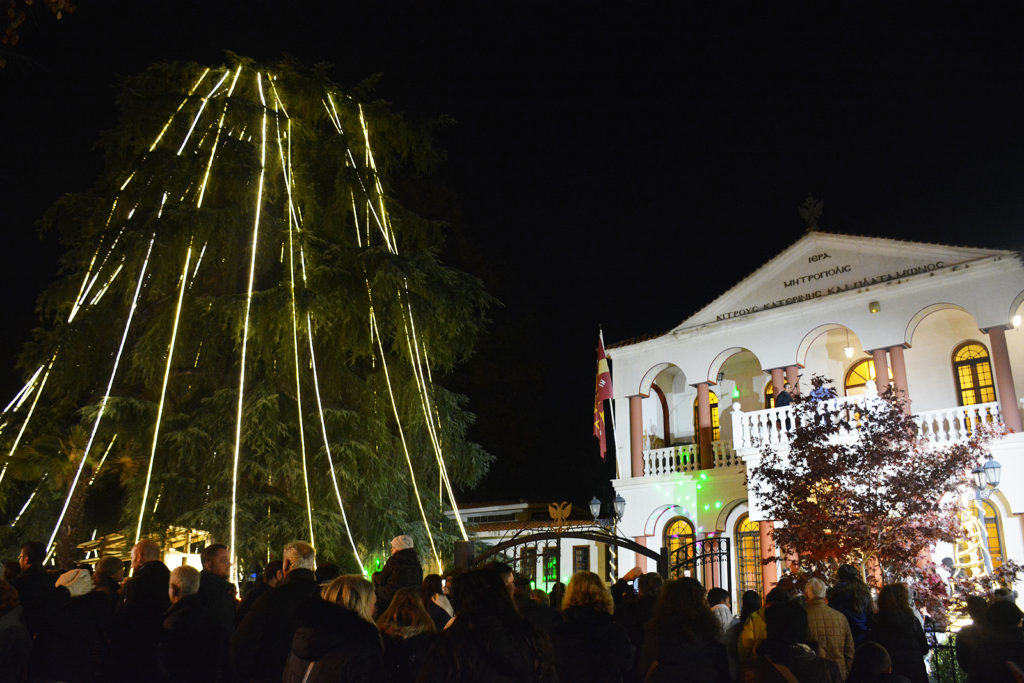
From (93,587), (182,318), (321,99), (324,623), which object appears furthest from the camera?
(321,99)

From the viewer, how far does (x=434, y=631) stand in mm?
4723

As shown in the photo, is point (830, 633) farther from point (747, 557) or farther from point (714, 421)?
point (714, 421)

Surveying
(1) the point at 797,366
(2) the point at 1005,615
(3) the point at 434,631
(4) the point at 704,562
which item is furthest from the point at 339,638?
(1) the point at 797,366

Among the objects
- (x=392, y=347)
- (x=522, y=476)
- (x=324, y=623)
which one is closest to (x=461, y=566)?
(x=324, y=623)

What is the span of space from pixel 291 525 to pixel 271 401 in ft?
7.45

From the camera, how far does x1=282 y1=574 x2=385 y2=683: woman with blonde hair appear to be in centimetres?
404

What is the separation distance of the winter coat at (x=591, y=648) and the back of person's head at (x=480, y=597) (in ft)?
4.43

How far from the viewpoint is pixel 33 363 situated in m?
14.5

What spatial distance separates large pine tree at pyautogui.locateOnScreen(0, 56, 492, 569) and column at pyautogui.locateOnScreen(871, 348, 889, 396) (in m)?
9.07

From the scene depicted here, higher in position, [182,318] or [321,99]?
[321,99]

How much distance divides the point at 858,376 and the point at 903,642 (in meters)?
16.6

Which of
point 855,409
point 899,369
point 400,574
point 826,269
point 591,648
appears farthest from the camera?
point 826,269

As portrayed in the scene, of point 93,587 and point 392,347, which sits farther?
point 392,347

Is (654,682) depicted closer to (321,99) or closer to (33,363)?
(33,363)
